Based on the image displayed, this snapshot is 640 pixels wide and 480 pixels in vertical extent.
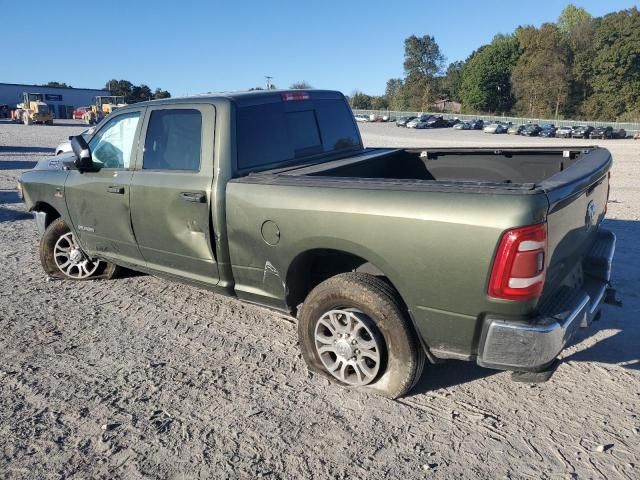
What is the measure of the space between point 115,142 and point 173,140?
2.85 feet

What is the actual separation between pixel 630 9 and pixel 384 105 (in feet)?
175

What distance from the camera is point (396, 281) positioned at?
9.61ft

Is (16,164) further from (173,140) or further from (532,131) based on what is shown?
(532,131)

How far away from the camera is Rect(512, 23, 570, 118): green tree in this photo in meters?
76.7

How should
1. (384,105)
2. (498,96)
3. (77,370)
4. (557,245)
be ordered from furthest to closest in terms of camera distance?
(384,105) → (498,96) → (77,370) → (557,245)

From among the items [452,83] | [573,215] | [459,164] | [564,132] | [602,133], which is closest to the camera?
[573,215]

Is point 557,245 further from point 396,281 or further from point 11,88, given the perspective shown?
point 11,88

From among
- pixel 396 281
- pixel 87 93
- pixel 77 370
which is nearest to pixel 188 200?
pixel 77 370

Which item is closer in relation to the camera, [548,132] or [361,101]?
[548,132]

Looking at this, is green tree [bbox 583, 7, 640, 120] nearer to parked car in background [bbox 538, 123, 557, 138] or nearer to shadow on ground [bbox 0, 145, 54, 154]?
parked car in background [bbox 538, 123, 557, 138]

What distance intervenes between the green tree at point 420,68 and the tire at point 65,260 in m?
106

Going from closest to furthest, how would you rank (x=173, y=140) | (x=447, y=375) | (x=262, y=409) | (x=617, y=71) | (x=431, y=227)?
(x=431, y=227) → (x=262, y=409) → (x=447, y=375) → (x=173, y=140) → (x=617, y=71)

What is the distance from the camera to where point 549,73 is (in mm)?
77188

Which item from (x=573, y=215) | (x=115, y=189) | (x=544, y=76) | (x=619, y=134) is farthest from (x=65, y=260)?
(x=544, y=76)
